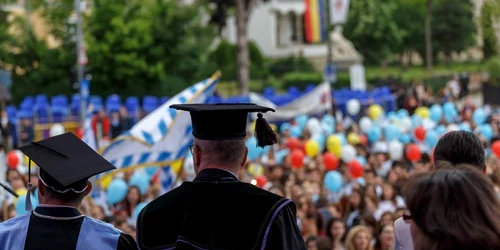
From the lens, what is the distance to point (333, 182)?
12.9 m

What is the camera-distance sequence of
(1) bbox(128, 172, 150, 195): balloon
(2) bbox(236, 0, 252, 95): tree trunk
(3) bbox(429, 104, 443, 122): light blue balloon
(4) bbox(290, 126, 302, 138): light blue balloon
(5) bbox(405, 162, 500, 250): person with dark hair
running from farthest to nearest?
(2) bbox(236, 0, 252, 95): tree trunk → (3) bbox(429, 104, 443, 122): light blue balloon → (4) bbox(290, 126, 302, 138): light blue balloon → (1) bbox(128, 172, 150, 195): balloon → (5) bbox(405, 162, 500, 250): person with dark hair

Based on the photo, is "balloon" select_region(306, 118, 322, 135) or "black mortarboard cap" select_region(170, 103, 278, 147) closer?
"black mortarboard cap" select_region(170, 103, 278, 147)

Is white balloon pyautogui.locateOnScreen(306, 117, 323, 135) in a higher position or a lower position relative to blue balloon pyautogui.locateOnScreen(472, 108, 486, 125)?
higher

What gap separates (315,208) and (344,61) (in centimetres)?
4099

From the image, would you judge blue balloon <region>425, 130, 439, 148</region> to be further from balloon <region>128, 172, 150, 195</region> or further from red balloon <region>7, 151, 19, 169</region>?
red balloon <region>7, 151, 19, 169</region>

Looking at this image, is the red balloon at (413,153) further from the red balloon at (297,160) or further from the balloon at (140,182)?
the balloon at (140,182)

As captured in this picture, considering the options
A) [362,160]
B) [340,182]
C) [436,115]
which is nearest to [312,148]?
[362,160]

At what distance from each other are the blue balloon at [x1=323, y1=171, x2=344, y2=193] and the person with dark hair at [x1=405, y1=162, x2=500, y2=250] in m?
9.43

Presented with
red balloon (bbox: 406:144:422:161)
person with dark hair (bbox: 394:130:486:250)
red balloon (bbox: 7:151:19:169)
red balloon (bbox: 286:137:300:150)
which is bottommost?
red balloon (bbox: 286:137:300:150)

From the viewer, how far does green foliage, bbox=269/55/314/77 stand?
50.2 m

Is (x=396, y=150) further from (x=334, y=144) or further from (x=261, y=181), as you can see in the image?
(x=261, y=181)

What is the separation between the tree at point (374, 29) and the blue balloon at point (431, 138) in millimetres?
36842

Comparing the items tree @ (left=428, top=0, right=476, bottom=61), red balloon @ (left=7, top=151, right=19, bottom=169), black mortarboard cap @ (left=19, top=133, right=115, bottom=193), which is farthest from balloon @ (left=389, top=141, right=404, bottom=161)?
tree @ (left=428, top=0, right=476, bottom=61)

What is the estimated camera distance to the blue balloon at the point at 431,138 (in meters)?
17.3
